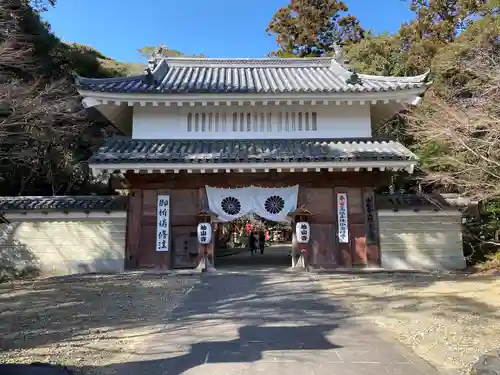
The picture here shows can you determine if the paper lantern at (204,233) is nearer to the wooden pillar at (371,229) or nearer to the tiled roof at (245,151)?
the tiled roof at (245,151)

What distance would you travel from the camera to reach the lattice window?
13.9 meters

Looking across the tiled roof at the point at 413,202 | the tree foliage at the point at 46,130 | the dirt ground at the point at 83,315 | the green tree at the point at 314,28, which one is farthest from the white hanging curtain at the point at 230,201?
the green tree at the point at 314,28

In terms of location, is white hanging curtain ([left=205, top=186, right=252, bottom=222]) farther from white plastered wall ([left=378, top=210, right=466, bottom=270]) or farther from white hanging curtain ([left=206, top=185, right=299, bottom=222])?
white plastered wall ([left=378, top=210, right=466, bottom=270])

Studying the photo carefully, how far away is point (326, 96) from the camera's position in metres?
13.4

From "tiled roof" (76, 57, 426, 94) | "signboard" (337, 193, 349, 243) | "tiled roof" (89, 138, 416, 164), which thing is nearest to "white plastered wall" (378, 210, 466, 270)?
"signboard" (337, 193, 349, 243)

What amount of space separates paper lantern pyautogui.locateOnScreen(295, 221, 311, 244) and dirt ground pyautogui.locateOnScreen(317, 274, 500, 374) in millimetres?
1549

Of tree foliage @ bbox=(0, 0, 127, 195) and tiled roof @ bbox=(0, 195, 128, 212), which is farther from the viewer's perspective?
tree foliage @ bbox=(0, 0, 127, 195)

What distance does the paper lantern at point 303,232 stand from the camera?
1253cm

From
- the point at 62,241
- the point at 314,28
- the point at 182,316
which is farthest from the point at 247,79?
the point at 314,28

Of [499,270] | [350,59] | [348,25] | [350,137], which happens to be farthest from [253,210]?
[348,25]

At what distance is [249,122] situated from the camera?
14016 mm

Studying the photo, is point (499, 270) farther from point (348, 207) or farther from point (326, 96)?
point (326, 96)

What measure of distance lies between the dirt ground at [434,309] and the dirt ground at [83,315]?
148 inches

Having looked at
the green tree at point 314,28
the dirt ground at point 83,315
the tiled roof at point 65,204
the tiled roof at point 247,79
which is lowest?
the dirt ground at point 83,315
